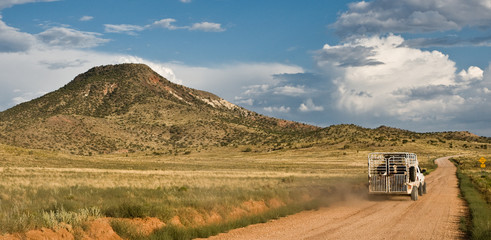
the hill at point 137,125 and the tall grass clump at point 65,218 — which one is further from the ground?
the hill at point 137,125

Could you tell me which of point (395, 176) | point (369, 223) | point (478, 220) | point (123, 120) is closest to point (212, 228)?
point (369, 223)

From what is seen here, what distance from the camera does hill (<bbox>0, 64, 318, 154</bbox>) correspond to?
108m

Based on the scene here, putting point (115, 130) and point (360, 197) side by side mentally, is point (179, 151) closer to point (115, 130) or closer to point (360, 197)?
point (115, 130)

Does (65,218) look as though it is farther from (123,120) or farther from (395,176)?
(123,120)

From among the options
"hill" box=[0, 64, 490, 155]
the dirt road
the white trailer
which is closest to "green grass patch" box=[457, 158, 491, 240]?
the dirt road

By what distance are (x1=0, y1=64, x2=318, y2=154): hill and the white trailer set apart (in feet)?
284

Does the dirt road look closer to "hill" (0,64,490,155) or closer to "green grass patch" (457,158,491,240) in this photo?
"green grass patch" (457,158,491,240)

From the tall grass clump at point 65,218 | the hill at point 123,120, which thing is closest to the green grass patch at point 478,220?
the tall grass clump at point 65,218

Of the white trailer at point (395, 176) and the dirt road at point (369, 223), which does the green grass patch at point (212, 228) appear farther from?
the white trailer at point (395, 176)

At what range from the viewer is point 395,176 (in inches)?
984

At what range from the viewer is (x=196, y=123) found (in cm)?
12938

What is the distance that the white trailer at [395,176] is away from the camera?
2477 cm

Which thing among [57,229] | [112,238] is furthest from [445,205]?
[57,229]

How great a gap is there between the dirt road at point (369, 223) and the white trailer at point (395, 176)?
3.05 ft
